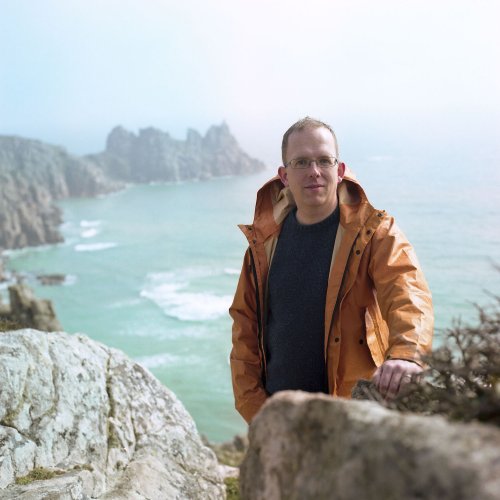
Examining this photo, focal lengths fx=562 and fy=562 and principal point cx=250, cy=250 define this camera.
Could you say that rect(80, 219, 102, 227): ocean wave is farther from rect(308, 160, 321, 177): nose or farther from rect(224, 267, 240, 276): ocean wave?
rect(308, 160, 321, 177): nose

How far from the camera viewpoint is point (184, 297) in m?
66.4

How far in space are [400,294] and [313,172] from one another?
4.24 feet

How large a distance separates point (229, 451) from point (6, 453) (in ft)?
53.3

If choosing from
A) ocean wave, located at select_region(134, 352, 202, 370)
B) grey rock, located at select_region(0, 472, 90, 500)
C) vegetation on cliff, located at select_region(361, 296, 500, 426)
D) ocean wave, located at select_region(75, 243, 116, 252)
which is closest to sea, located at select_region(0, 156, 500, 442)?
ocean wave, located at select_region(134, 352, 202, 370)

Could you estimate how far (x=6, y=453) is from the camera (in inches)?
207

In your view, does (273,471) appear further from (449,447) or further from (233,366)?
(233,366)

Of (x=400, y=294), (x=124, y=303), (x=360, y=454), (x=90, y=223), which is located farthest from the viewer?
(x=90, y=223)

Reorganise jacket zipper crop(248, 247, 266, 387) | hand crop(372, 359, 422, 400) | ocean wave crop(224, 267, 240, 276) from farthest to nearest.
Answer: ocean wave crop(224, 267, 240, 276), jacket zipper crop(248, 247, 266, 387), hand crop(372, 359, 422, 400)

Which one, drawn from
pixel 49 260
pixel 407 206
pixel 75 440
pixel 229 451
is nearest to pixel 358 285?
pixel 75 440

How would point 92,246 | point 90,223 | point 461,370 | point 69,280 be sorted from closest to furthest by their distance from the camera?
1. point 461,370
2. point 69,280
3. point 92,246
4. point 90,223

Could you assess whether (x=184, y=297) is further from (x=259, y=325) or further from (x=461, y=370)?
(x=461, y=370)

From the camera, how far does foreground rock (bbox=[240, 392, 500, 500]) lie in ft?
5.26

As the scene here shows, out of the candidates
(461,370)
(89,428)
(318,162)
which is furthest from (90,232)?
(461,370)

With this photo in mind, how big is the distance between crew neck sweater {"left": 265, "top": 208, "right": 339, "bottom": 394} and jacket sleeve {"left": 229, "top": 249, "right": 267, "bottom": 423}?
0.24m
